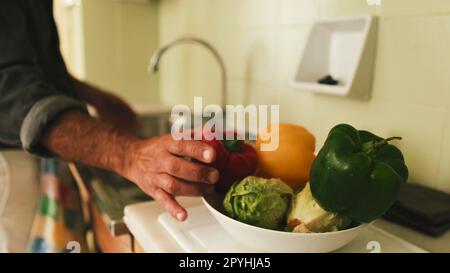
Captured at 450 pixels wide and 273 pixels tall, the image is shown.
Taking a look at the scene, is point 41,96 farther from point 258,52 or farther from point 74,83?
point 258,52

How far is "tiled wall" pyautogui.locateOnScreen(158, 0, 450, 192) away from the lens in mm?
535

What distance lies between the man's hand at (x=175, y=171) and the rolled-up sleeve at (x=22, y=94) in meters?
0.20

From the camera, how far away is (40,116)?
22.8 inches

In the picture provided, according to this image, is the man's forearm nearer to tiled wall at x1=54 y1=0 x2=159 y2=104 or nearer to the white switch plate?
the white switch plate

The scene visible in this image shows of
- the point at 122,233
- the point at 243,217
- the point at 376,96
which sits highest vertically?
the point at 376,96

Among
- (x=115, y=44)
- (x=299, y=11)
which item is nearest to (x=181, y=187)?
(x=299, y=11)

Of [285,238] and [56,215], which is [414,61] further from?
[56,215]

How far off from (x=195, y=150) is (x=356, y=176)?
7.3 inches

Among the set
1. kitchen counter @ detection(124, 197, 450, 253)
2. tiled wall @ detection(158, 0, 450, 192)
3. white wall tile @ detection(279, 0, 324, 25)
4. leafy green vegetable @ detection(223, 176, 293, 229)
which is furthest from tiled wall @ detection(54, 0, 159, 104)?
leafy green vegetable @ detection(223, 176, 293, 229)

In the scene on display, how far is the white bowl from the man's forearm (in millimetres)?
246

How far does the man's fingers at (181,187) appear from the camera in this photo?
0.46 meters

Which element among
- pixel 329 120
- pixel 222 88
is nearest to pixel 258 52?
pixel 222 88

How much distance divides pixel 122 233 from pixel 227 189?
213mm

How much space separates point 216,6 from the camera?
1092 mm
